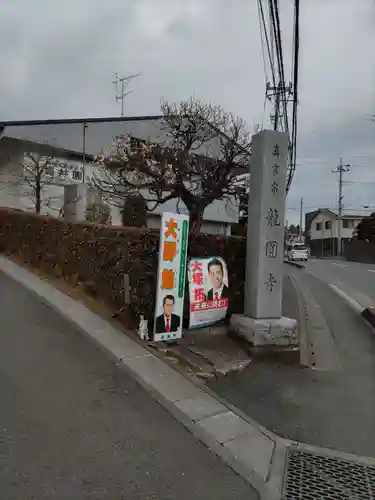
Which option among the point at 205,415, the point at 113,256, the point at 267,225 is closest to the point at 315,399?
the point at 205,415

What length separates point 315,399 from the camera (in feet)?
16.0

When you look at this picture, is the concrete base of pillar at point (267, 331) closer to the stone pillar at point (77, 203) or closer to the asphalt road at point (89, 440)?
the asphalt road at point (89, 440)

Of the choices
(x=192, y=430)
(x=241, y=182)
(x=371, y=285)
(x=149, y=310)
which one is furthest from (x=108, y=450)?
(x=371, y=285)

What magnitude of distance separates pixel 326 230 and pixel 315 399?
6190 centimetres

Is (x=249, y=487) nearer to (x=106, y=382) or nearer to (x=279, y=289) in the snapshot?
(x=106, y=382)

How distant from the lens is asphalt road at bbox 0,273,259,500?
2.82 metres

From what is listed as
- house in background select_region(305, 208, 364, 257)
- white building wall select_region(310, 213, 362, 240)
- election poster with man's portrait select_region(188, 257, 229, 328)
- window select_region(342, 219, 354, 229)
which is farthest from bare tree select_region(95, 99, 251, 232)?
window select_region(342, 219, 354, 229)

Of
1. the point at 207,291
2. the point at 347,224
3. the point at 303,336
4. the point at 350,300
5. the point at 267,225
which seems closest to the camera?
the point at 267,225

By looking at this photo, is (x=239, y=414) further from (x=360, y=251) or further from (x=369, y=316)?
(x=360, y=251)

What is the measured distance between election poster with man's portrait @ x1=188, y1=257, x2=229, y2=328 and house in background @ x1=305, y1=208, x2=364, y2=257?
166ft

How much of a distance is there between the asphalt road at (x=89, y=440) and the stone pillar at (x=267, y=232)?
2703 millimetres

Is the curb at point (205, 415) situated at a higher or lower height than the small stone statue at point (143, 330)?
lower

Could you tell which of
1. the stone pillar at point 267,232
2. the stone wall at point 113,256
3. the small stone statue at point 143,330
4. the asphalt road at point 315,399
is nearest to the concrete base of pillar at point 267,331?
the stone pillar at point 267,232

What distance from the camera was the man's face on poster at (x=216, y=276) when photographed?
6902 mm
